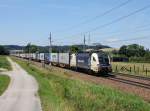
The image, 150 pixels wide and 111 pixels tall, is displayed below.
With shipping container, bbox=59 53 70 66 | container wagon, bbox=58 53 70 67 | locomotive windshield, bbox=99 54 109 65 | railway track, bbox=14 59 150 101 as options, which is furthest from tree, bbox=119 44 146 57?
railway track, bbox=14 59 150 101

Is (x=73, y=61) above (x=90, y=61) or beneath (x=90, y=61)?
beneath

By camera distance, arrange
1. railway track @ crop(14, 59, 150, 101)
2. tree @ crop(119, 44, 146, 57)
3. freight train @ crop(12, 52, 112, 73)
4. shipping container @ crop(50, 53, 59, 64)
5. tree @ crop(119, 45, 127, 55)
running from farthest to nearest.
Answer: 1. tree @ crop(119, 45, 127, 55)
2. tree @ crop(119, 44, 146, 57)
3. shipping container @ crop(50, 53, 59, 64)
4. freight train @ crop(12, 52, 112, 73)
5. railway track @ crop(14, 59, 150, 101)

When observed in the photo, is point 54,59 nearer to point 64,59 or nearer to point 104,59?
point 64,59

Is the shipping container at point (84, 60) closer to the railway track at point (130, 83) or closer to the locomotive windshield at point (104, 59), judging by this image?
the locomotive windshield at point (104, 59)

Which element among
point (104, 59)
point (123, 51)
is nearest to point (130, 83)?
point (104, 59)

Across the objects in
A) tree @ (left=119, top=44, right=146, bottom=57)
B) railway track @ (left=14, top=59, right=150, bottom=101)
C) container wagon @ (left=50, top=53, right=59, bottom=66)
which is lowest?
railway track @ (left=14, top=59, right=150, bottom=101)

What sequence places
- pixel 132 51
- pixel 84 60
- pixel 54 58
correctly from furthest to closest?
1. pixel 132 51
2. pixel 54 58
3. pixel 84 60

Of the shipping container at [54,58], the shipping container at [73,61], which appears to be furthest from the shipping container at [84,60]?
the shipping container at [54,58]

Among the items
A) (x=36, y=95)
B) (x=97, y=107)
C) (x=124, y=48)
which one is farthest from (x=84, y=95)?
(x=124, y=48)

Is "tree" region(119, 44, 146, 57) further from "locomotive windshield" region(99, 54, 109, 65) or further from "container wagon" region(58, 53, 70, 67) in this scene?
"locomotive windshield" region(99, 54, 109, 65)

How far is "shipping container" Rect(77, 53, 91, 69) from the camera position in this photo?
5539 centimetres

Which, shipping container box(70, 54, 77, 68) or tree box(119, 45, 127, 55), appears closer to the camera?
shipping container box(70, 54, 77, 68)

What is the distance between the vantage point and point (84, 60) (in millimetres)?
58312

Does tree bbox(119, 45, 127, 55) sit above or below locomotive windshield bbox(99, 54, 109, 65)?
above
